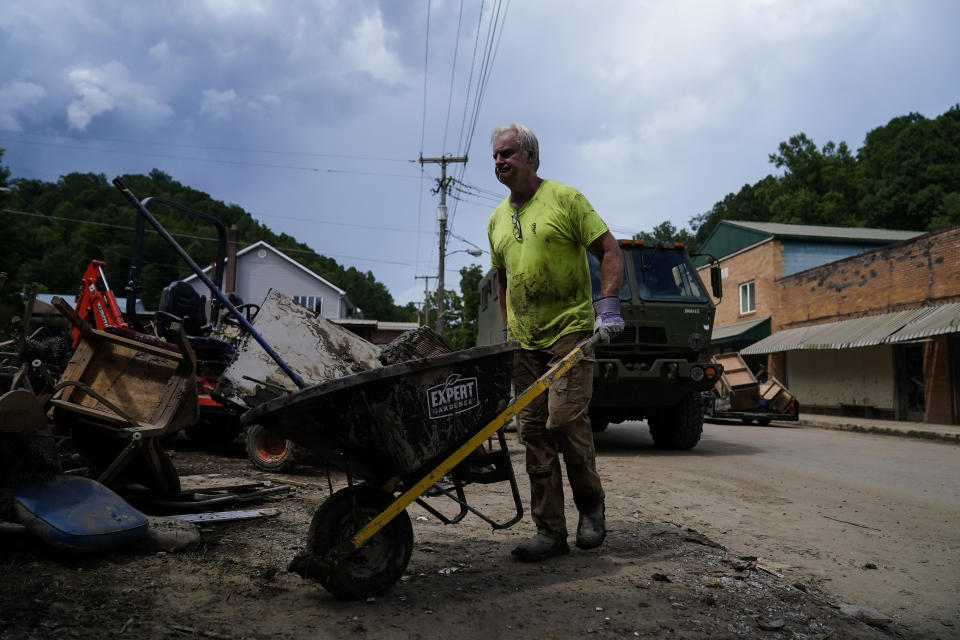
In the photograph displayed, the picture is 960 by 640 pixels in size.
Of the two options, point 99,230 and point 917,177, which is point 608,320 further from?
point 917,177

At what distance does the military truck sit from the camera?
7711 millimetres

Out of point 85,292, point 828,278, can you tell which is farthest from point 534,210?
point 828,278

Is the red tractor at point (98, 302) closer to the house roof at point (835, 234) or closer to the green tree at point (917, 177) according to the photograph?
the house roof at point (835, 234)

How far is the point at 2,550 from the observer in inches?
110

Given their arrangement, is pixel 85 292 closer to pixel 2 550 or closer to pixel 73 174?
pixel 2 550

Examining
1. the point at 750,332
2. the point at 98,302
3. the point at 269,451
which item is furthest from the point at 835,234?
the point at 98,302

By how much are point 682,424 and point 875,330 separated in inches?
414

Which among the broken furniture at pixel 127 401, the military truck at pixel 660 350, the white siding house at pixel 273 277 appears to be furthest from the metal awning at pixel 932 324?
the white siding house at pixel 273 277

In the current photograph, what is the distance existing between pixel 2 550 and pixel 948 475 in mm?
8180

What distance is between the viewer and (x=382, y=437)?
246 centimetres

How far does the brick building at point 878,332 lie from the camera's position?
50.0ft

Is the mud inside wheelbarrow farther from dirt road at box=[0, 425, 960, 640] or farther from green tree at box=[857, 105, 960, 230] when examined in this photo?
green tree at box=[857, 105, 960, 230]

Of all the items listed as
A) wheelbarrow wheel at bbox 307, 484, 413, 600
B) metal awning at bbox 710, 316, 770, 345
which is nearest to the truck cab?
Answer: wheelbarrow wheel at bbox 307, 484, 413, 600

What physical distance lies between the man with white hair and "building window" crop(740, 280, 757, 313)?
80.2ft
